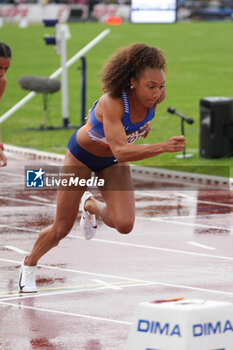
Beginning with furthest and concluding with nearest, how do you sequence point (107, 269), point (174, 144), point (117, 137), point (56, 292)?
point (107, 269) → point (56, 292) → point (117, 137) → point (174, 144)

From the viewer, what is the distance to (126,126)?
9195 mm

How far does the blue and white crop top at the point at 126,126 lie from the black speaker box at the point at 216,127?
454 inches

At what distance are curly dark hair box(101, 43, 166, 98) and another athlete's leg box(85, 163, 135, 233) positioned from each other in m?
0.85

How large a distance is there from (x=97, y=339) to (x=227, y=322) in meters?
2.37

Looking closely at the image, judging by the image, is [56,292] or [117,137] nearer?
[117,137]

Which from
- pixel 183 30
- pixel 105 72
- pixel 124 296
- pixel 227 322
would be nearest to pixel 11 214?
pixel 124 296

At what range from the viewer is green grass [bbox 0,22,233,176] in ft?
81.9

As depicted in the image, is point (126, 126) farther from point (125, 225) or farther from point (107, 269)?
point (107, 269)

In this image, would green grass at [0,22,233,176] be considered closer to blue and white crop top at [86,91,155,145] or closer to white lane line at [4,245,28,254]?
blue and white crop top at [86,91,155,145]

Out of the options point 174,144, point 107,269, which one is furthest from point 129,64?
point 107,269

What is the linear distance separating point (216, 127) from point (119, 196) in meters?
11.6

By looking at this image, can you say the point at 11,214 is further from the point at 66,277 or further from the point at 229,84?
the point at 229,84

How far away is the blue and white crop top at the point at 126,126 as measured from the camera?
359 inches

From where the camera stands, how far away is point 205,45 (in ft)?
175
